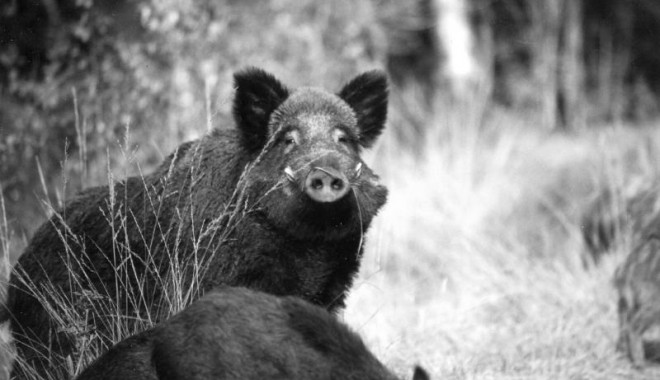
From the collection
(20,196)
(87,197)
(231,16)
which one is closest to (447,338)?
(87,197)

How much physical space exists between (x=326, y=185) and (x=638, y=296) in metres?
2.45

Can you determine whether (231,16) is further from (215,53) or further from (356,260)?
(356,260)

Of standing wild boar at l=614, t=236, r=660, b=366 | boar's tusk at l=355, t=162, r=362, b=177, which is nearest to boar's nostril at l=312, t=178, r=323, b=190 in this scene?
boar's tusk at l=355, t=162, r=362, b=177

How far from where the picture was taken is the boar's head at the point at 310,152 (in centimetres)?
468

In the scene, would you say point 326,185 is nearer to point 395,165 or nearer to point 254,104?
point 254,104

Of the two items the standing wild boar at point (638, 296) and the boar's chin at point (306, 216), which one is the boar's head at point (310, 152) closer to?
the boar's chin at point (306, 216)

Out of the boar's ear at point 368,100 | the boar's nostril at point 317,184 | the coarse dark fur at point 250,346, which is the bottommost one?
the coarse dark fur at point 250,346

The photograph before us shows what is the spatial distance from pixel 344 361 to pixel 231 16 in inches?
258

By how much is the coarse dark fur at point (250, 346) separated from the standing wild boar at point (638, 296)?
9.59ft

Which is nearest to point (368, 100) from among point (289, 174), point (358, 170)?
point (358, 170)

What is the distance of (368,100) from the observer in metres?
5.41

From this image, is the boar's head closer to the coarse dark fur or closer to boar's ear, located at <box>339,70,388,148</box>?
boar's ear, located at <box>339,70,388,148</box>

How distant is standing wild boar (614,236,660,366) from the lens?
18.2ft

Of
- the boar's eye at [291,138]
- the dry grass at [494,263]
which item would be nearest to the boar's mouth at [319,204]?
the boar's eye at [291,138]
